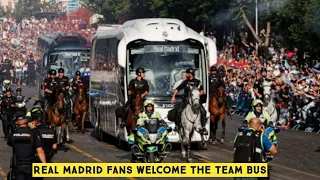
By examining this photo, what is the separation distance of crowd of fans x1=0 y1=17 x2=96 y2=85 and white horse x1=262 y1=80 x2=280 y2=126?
146 feet

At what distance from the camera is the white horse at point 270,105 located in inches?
1133

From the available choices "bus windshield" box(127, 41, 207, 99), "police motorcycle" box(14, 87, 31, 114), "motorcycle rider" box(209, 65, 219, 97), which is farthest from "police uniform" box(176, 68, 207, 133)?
"police motorcycle" box(14, 87, 31, 114)

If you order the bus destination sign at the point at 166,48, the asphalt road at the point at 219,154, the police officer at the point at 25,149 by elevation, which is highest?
the bus destination sign at the point at 166,48

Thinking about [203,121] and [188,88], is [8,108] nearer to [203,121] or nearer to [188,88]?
[203,121]

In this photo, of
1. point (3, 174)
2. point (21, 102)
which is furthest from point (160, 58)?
point (3, 174)

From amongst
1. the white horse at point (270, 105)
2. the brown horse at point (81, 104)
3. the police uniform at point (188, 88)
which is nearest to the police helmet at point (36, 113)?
the police uniform at point (188, 88)

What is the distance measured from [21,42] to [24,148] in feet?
307

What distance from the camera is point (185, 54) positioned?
29.2 meters

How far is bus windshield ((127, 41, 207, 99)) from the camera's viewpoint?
28.9 metres

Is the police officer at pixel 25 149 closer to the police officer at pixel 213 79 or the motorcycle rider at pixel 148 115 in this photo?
the motorcycle rider at pixel 148 115

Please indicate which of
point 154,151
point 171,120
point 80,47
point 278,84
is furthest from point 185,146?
point 80,47

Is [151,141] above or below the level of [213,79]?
below

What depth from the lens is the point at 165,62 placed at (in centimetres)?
2906

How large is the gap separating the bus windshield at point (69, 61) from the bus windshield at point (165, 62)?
17.6m
